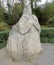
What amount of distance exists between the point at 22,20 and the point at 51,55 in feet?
4.09

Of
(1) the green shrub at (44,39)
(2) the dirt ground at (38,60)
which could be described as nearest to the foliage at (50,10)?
(1) the green shrub at (44,39)

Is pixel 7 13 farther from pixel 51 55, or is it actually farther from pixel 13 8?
pixel 51 55

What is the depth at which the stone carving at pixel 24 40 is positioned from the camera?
525 centimetres

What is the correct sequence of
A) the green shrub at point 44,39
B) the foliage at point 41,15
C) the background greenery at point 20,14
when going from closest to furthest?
the green shrub at point 44,39 → the background greenery at point 20,14 → the foliage at point 41,15

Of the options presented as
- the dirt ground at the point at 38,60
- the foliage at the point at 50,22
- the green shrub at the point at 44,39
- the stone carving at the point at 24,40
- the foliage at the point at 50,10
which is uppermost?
the stone carving at the point at 24,40

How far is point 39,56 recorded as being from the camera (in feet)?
17.9

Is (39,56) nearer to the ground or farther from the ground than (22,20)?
nearer to the ground

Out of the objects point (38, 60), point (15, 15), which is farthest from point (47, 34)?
point (15, 15)

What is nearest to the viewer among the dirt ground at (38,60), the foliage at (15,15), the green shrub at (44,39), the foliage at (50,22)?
the dirt ground at (38,60)

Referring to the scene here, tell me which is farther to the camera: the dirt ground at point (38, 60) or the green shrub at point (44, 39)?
the green shrub at point (44, 39)

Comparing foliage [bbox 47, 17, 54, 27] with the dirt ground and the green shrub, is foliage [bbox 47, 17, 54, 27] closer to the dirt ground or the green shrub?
the green shrub

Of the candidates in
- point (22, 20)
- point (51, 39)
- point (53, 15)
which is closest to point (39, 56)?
point (22, 20)

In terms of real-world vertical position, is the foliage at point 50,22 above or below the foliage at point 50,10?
below

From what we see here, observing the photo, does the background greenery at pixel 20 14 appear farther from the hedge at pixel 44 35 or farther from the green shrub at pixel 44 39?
the green shrub at pixel 44 39
